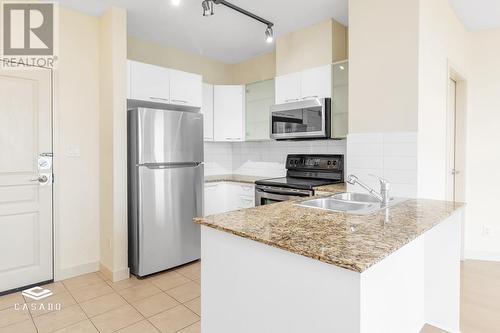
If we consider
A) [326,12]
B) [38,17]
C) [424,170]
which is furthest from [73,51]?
[424,170]

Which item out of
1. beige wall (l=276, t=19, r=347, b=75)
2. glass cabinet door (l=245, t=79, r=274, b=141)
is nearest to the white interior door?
glass cabinet door (l=245, t=79, r=274, b=141)

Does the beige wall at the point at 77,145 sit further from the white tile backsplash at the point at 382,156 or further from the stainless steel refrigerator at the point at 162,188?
the white tile backsplash at the point at 382,156

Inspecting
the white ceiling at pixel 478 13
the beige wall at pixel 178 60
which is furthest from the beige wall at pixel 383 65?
the beige wall at pixel 178 60

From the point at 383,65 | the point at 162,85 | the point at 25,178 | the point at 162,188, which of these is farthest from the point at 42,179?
the point at 383,65

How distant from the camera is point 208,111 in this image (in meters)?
4.12

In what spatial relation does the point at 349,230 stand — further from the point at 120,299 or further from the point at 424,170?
the point at 120,299

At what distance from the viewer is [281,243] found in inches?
43.4

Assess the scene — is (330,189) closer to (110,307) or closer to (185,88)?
(185,88)

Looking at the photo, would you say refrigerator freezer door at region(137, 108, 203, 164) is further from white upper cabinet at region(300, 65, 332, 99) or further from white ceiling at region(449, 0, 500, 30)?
white ceiling at region(449, 0, 500, 30)

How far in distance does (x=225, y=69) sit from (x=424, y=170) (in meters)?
3.36

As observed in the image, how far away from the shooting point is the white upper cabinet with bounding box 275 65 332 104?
316 centimetres

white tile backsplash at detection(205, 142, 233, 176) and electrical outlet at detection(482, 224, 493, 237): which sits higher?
white tile backsplash at detection(205, 142, 233, 176)

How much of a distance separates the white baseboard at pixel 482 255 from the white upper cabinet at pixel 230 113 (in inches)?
124

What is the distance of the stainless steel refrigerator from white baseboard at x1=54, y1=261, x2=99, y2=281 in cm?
47
